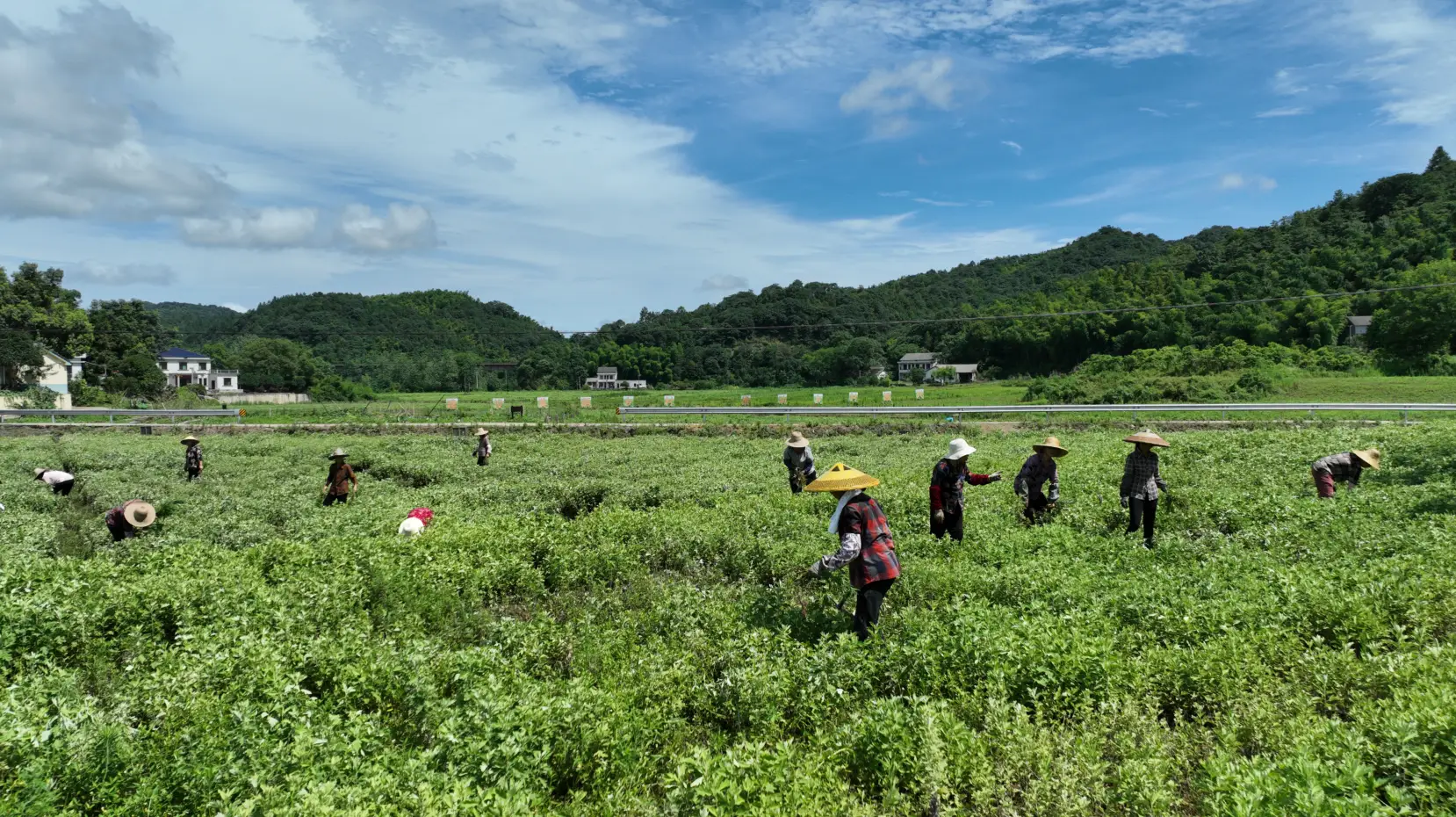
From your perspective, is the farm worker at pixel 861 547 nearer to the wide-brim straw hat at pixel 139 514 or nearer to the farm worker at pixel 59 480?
the wide-brim straw hat at pixel 139 514

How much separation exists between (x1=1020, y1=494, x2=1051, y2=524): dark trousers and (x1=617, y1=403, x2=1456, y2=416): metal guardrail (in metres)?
25.5

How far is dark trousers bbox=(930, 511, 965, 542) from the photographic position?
35.8 ft

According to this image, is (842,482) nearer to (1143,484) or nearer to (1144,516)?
(1143,484)

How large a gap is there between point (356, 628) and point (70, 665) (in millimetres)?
2622

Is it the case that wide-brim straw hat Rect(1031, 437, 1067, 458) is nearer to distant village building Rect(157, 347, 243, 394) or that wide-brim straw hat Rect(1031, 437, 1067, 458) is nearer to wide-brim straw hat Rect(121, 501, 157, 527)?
wide-brim straw hat Rect(121, 501, 157, 527)

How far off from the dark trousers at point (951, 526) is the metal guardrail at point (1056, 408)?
27760 mm

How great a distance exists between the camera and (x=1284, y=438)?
21.3 meters

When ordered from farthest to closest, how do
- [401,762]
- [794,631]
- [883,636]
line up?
[794,631] → [883,636] → [401,762]

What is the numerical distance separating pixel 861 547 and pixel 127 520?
1284 cm

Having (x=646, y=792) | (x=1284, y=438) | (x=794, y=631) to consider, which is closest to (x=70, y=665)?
(x=646, y=792)

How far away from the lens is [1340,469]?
46.0ft

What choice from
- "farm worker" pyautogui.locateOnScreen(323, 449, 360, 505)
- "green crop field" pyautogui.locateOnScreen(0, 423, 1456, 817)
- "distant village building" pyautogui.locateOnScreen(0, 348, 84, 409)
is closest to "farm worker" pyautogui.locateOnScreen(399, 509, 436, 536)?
"green crop field" pyautogui.locateOnScreen(0, 423, 1456, 817)

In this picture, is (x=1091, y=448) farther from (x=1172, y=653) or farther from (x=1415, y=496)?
(x=1172, y=653)

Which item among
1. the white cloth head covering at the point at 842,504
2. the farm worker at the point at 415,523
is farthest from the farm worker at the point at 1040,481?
the farm worker at the point at 415,523
